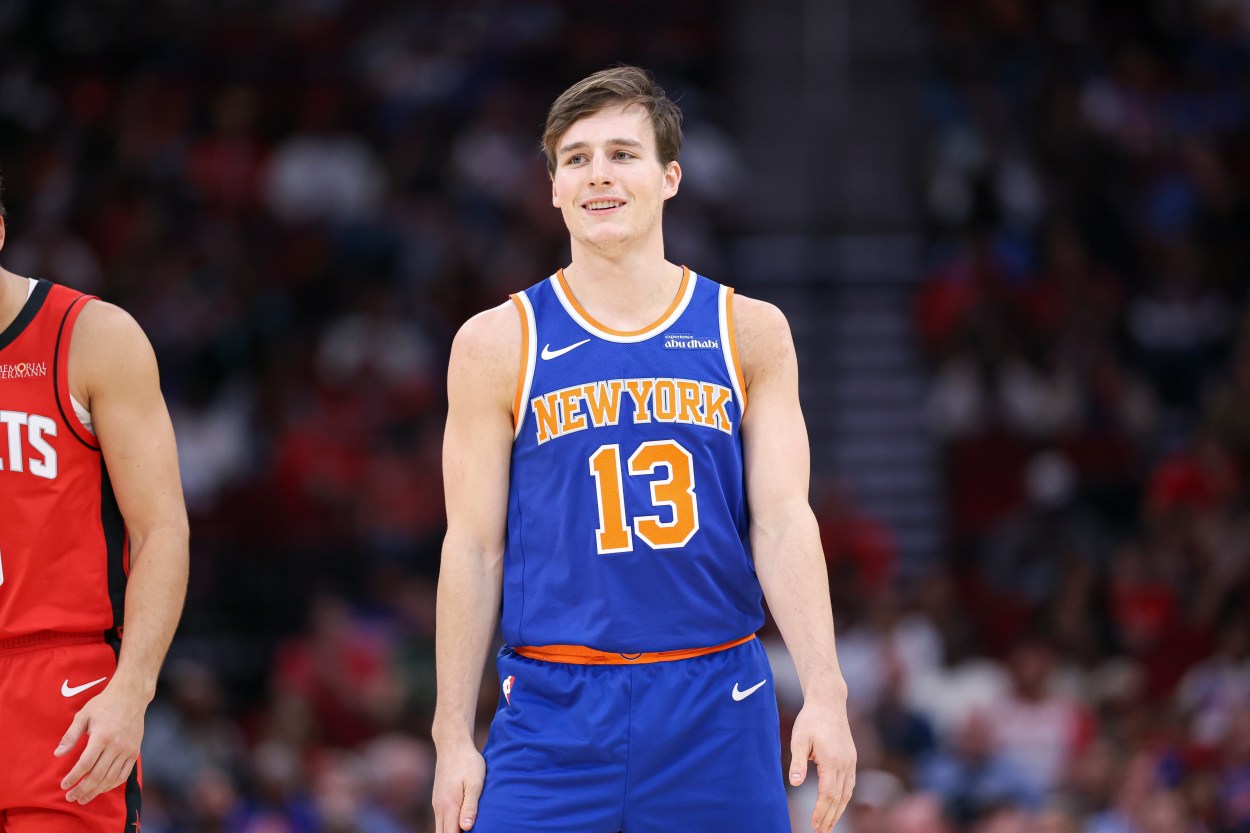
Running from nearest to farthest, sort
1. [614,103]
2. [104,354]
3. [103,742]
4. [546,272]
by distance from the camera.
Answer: [103,742], [104,354], [614,103], [546,272]

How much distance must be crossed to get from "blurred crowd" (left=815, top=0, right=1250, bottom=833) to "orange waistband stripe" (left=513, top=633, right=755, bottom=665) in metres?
4.57

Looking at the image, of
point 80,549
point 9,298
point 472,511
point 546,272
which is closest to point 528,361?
point 472,511

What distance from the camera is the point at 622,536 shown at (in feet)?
16.1

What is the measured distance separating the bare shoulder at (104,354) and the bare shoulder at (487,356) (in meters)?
0.87

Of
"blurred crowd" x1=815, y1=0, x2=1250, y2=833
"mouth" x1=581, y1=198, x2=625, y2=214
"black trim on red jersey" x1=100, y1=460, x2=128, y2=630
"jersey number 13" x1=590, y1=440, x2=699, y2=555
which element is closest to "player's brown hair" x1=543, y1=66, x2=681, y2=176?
"mouth" x1=581, y1=198, x2=625, y2=214

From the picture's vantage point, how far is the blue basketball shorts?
4.76 m

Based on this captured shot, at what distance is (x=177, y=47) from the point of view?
669 inches

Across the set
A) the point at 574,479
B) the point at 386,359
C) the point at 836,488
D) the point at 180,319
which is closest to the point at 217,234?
the point at 180,319

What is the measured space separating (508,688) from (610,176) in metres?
1.48

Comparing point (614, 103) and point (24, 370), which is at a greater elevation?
point (614, 103)

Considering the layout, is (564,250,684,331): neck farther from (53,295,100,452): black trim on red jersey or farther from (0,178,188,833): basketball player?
(53,295,100,452): black trim on red jersey

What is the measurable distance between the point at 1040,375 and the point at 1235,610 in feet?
9.06

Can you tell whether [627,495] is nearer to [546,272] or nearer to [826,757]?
[826,757]

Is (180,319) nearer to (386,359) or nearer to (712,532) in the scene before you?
(386,359)
